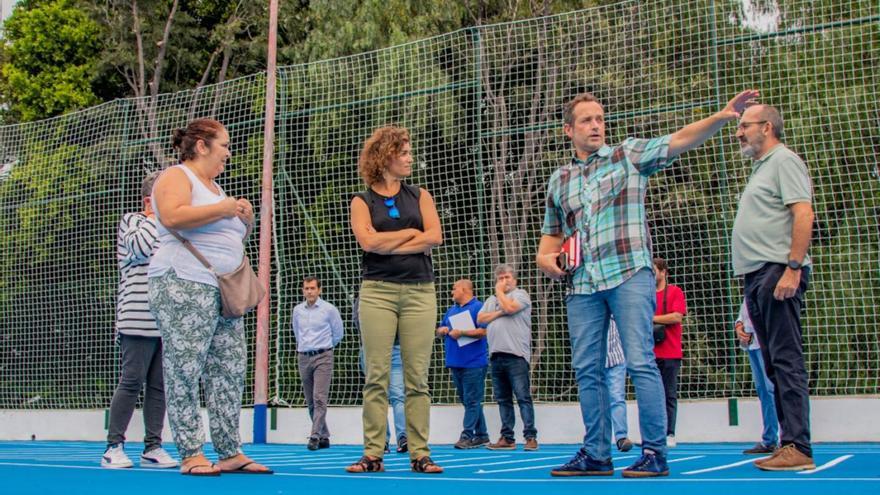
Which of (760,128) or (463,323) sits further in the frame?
(463,323)

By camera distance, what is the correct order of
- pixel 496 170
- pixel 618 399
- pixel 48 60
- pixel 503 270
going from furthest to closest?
pixel 48 60
pixel 496 170
pixel 503 270
pixel 618 399

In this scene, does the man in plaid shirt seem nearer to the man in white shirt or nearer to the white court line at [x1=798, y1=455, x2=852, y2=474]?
the white court line at [x1=798, y1=455, x2=852, y2=474]

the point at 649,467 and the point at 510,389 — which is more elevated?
the point at 510,389

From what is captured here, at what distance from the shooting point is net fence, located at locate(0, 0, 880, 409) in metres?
8.57

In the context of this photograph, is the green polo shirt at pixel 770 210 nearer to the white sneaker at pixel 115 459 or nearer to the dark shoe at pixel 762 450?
the dark shoe at pixel 762 450

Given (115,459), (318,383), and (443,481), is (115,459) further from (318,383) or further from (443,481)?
(318,383)

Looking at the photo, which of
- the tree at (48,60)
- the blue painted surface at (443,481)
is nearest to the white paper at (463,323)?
the blue painted surface at (443,481)

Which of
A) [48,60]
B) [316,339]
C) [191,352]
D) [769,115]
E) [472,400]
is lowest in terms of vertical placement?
[472,400]

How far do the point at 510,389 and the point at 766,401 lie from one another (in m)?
2.46

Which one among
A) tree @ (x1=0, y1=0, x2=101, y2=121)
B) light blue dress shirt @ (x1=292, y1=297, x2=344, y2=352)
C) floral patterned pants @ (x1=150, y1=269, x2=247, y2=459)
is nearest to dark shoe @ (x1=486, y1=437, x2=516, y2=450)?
light blue dress shirt @ (x1=292, y1=297, x2=344, y2=352)

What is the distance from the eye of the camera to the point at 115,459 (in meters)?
5.39

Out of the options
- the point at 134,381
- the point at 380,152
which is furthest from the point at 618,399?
the point at 134,381

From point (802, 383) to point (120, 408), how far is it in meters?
3.62

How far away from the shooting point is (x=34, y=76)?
2075 cm
